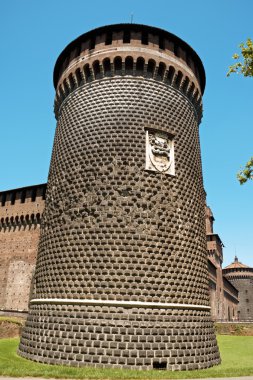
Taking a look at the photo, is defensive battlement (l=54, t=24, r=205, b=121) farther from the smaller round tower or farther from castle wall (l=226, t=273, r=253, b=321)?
castle wall (l=226, t=273, r=253, b=321)

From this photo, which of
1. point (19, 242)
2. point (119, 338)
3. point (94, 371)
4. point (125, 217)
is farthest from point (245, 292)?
point (94, 371)

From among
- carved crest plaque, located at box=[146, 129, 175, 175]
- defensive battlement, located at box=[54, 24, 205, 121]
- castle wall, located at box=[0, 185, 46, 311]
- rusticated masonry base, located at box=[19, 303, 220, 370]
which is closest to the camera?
rusticated masonry base, located at box=[19, 303, 220, 370]

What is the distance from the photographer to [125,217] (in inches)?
564

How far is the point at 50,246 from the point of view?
15539 mm

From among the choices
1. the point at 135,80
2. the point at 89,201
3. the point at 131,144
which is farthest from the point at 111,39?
the point at 89,201

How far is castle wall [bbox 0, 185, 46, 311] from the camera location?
28.5m

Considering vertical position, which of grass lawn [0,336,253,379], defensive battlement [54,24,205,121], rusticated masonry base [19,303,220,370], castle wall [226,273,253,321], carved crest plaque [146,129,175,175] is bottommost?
grass lawn [0,336,253,379]

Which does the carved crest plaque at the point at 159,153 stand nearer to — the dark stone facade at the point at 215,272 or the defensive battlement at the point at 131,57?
the defensive battlement at the point at 131,57

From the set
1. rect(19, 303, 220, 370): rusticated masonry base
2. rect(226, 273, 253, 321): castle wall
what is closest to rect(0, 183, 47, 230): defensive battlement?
rect(19, 303, 220, 370): rusticated masonry base

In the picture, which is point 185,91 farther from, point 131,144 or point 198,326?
point 198,326

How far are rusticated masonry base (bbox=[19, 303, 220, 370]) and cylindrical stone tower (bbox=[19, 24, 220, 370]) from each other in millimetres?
37

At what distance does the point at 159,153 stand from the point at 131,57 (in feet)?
17.4

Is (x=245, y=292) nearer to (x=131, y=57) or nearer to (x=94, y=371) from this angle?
(x=131, y=57)

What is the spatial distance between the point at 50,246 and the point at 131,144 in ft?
19.8
